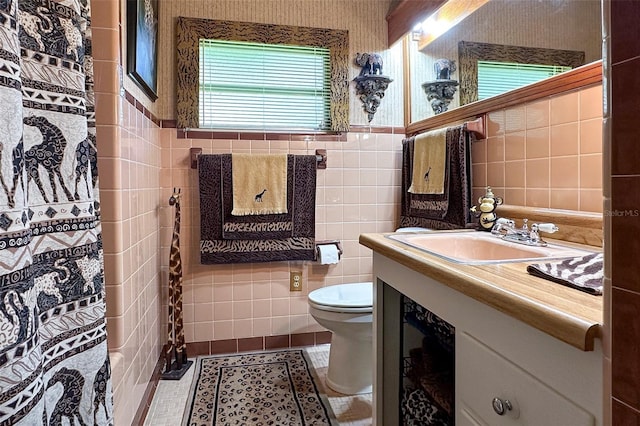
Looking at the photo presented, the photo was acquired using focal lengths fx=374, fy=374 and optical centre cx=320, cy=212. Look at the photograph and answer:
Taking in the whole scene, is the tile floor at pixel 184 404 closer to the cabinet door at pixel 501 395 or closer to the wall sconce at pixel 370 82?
the cabinet door at pixel 501 395

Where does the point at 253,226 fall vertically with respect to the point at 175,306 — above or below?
above

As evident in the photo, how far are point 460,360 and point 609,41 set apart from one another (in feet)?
2.12

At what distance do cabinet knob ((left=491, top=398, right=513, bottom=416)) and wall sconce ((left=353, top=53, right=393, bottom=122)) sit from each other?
1887mm

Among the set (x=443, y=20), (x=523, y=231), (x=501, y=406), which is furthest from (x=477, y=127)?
(x=501, y=406)

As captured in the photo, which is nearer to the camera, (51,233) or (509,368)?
(509,368)

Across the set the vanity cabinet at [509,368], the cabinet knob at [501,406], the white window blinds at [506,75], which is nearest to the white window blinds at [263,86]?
the white window blinds at [506,75]

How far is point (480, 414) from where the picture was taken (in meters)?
0.74

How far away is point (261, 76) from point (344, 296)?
1368mm

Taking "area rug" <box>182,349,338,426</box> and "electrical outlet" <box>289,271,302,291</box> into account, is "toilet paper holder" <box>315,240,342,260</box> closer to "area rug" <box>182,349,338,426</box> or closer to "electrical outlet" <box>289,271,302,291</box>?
"electrical outlet" <box>289,271,302,291</box>

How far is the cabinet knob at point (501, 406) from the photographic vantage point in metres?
0.67

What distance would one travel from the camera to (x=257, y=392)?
5.80ft

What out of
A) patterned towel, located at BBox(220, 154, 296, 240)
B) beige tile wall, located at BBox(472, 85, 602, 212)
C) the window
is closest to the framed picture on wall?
the window

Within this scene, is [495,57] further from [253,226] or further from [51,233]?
[51,233]

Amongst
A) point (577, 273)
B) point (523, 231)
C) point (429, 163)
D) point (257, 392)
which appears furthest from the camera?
point (429, 163)
